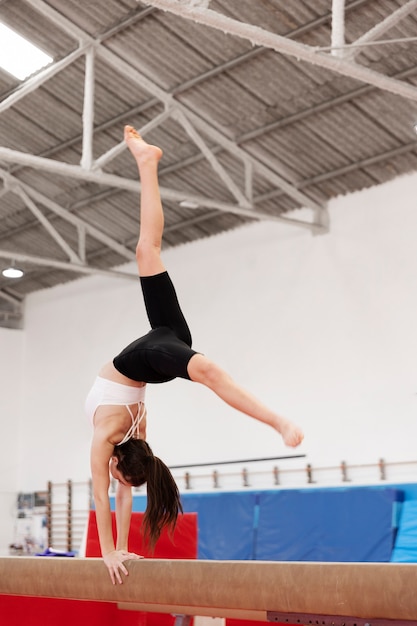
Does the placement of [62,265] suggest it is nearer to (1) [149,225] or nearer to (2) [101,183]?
(2) [101,183]

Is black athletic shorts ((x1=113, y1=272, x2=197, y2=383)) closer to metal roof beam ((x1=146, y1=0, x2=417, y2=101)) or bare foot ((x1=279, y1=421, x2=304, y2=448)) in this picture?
bare foot ((x1=279, y1=421, x2=304, y2=448))

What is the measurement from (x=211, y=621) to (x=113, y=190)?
9.37 m

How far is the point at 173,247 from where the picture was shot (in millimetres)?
14812

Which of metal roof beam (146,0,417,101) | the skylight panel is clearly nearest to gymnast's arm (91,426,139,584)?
metal roof beam (146,0,417,101)

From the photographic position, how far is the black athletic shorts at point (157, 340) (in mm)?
4215

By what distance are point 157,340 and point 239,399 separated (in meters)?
0.74

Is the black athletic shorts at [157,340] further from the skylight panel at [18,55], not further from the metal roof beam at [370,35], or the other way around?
the skylight panel at [18,55]

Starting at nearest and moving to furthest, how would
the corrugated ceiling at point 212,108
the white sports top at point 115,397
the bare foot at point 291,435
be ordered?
the bare foot at point 291,435 → the white sports top at point 115,397 → the corrugated ceiling at point 212,108

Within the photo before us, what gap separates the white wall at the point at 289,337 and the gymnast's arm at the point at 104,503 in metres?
7.17

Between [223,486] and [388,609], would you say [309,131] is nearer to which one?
[223,486]

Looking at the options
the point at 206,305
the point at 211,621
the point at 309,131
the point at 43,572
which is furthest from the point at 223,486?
the point at 43,572


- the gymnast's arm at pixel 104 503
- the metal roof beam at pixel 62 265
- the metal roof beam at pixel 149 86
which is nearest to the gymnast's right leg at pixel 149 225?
the gymnast's arm at pixel 104 503

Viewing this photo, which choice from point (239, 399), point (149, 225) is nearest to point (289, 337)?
point (149, 225)

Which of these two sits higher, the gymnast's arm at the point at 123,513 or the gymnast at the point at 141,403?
the gymnast at the point at 141,403
